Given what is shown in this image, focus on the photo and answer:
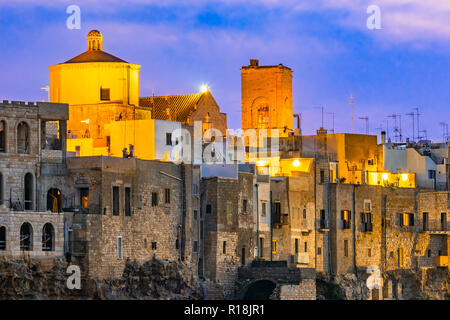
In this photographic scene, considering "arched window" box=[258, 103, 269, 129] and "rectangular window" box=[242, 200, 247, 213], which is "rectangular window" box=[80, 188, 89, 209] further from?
"arched window" box=[258, 103, 269, 129]

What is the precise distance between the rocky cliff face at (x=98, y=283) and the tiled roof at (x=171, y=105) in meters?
20.9

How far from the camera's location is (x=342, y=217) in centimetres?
9406

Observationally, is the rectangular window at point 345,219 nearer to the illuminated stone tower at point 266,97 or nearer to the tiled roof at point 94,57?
the illuminated stone tower at point 266,97

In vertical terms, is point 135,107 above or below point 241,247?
above

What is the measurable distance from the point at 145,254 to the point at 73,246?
4.63m

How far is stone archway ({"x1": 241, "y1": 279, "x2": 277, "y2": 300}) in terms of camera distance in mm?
84438

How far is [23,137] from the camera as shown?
77.2 metres

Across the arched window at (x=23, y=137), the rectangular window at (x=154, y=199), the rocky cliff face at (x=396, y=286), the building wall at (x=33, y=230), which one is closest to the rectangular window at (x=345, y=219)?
the rocky cliff face at (x=396, y=286)

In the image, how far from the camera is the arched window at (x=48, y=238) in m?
75.1

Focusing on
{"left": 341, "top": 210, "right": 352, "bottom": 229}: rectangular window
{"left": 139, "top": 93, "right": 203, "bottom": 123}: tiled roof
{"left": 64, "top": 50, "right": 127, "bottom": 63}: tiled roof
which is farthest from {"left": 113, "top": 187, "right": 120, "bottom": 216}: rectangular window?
{"left": 139, "top": 93, "right": 203, "bottom": 123}: tiled roof

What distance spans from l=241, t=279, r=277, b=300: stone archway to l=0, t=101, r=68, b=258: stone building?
12.4 metres
